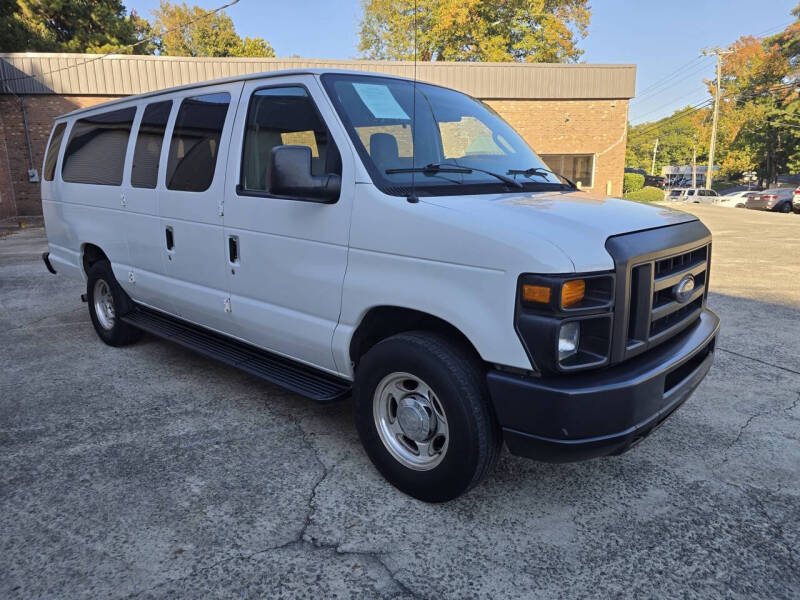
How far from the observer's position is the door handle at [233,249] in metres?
3.63

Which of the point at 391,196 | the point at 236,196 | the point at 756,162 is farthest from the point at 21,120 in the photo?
the point at 756,162

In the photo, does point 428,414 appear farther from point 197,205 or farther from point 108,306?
point 108,306

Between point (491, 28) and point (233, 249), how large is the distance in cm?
3590

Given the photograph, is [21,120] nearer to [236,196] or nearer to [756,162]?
[236,196]

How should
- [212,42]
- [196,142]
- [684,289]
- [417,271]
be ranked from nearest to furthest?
1. [417,271]
2. [684,289]
3. [196,142]
4. [212,42]

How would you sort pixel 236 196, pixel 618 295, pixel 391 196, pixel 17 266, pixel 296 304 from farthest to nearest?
pixel 17 266 → pixel 236 196 → pixel 296 304 → pixel 391 196 → pixel 618 295

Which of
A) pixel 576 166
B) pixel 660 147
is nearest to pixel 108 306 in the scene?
pixel 576 166

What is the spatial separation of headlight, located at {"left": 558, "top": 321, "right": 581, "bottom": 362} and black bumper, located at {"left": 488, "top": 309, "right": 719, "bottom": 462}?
114mm

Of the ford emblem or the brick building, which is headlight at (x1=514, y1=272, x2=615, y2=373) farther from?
the brick building

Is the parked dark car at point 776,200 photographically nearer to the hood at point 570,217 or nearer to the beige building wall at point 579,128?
the beige building wall at point 579,128

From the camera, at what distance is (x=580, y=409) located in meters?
2.28

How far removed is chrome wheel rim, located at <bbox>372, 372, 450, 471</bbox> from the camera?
2785 mm

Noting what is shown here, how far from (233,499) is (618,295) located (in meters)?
2.11

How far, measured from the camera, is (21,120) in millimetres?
19500
